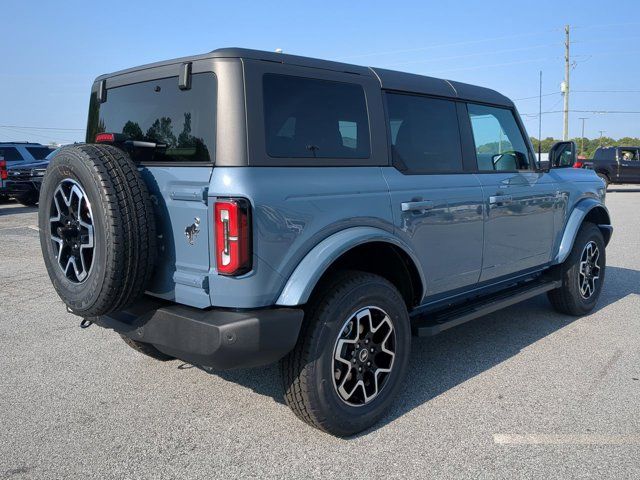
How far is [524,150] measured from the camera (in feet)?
15.6

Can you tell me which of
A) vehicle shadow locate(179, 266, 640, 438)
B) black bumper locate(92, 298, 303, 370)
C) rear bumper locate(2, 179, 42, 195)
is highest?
rear bumper locate(2, 179, 42, 195)

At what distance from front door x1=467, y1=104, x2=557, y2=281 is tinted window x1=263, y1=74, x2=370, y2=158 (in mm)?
1258

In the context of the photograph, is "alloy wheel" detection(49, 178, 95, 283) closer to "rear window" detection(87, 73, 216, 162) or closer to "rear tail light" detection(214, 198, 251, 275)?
"rear window" detection(87, 73, 216, 162)

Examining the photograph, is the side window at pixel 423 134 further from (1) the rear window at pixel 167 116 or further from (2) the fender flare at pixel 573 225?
(2) the fender flare at pixel 573 225

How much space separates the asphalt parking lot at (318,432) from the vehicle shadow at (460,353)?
0.02 meters

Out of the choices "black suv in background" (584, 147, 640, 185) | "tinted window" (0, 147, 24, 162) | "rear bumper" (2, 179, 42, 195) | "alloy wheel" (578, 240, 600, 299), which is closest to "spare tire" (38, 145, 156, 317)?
"alloy wheel" (578, 240, 600, 299)

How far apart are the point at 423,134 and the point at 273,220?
156 centimetres

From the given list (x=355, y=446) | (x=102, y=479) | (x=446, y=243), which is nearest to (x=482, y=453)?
(x=355, y=446)

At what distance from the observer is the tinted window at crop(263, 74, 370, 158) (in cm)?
285

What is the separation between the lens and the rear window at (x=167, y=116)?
2.81 m

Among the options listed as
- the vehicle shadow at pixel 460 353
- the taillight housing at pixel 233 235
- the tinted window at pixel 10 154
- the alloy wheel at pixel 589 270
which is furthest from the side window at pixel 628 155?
the taillight housing at pixel 233 235

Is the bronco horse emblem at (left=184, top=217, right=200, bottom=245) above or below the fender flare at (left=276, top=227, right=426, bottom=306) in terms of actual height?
above

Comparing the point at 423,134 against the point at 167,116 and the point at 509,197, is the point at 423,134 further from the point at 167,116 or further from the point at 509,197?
the point at 167,116

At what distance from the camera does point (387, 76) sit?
355 centimetres
